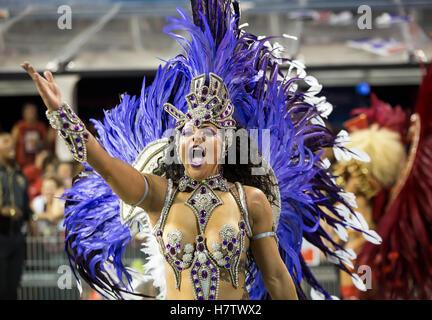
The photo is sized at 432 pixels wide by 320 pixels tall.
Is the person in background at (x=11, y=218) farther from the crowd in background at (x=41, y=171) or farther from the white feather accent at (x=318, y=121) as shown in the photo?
the white feather accent at (x=318, y=121)

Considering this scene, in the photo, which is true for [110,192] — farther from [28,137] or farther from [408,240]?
[28,137]

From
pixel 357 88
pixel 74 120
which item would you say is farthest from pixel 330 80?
pixel 74 120

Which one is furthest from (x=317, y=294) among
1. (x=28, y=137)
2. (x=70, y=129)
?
(x=28, y=137)

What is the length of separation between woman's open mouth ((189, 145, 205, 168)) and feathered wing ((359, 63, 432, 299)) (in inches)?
92.2

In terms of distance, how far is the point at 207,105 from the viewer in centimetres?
293

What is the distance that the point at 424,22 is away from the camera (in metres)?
8.49

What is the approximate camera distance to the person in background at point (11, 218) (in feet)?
19.7

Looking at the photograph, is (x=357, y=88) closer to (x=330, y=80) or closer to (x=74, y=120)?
(x=330, y=80)

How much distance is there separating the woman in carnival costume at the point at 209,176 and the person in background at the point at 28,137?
14.6 ft

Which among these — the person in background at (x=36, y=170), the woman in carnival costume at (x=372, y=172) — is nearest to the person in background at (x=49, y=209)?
the person in background at (x=36, y=170)

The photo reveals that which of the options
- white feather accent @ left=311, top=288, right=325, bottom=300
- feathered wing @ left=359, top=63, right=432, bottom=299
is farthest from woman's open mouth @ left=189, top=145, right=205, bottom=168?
feathered wing @ left=359, top=63, right=432, bottom=299

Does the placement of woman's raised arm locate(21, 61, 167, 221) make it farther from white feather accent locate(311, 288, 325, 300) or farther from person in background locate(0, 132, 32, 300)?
person in background locate(0, 132, 32, 300)
